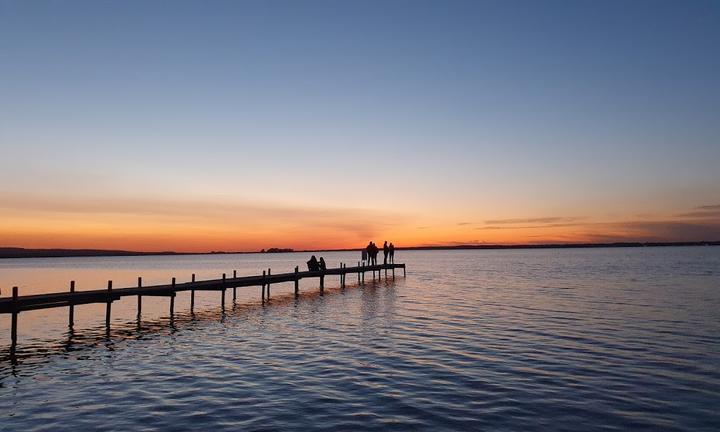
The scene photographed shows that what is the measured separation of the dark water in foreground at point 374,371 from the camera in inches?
463

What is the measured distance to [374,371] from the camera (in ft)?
52.4

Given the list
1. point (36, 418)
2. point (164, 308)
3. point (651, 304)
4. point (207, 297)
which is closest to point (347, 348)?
point (36, 418)

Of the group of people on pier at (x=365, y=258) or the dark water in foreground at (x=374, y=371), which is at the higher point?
the group of people on pier at (x=365, y=258)

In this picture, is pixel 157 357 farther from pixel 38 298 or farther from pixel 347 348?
pixel 38 298

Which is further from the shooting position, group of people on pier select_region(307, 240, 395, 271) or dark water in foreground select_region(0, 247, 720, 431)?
group of people on pier select_region(307, 240, 395, 271)

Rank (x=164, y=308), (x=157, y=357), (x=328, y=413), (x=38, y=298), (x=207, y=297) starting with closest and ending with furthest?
(x=328, y=413), (x=157, y=357), (x=38, y=298), (x=164, y=308), (x=207, y=297)

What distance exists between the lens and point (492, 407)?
1239cm

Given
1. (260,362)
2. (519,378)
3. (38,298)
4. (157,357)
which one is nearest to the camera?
(519,378)

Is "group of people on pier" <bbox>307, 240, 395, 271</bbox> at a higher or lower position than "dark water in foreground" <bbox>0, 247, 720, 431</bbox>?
higher

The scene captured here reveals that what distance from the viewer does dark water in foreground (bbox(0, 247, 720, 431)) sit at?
11.8 meters

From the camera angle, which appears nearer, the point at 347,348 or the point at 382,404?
the point at 382,404

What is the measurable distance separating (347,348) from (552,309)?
1661cm

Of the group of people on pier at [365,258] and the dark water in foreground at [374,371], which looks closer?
the dark water in foreground at [374,371]

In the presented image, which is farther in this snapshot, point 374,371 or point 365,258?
point 365,258
